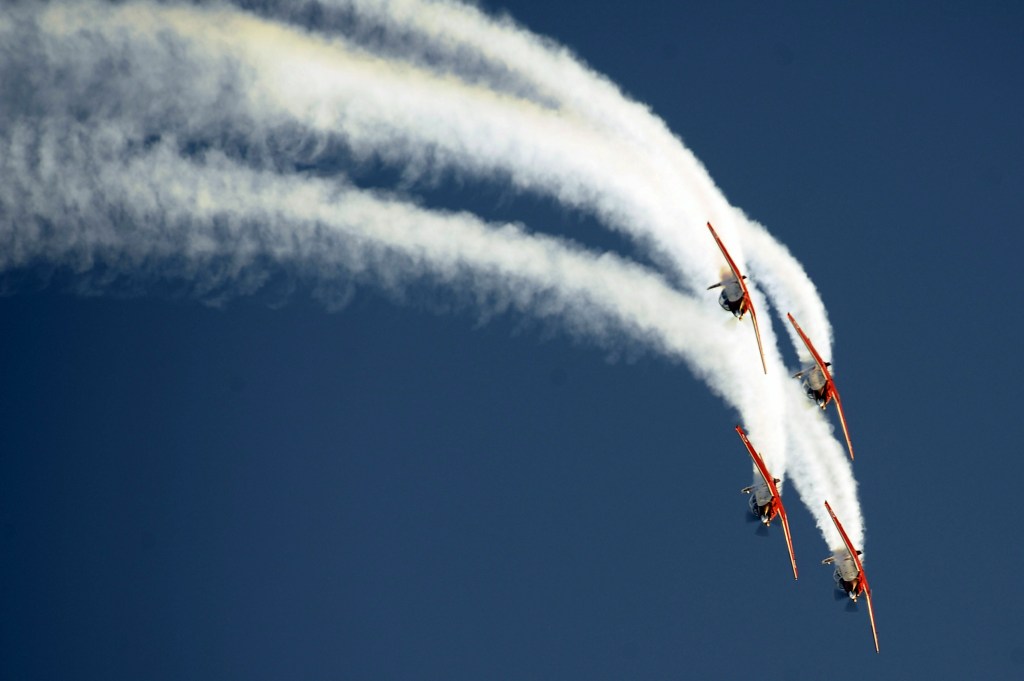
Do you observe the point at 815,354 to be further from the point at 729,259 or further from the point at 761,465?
the point at 729,259

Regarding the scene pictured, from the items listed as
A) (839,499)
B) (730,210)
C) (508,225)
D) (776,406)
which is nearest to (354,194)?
(508,225)

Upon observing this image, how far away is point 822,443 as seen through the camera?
5128 cm

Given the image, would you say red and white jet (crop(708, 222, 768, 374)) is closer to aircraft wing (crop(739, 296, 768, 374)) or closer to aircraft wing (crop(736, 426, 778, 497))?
aircraft wing (crop(739, 296, 768, 374))

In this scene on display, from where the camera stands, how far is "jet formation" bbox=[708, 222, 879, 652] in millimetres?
47094

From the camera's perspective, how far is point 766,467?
→ 4966 cm

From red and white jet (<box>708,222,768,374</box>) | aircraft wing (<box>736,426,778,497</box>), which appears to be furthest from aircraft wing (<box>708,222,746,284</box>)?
aircraft wing (<box>736,426,778,497</box>)

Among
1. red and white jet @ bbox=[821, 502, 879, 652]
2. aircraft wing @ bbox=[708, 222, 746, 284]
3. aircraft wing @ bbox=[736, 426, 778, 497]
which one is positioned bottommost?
red and white jet @ bbox=[821, 502, 879, 652]

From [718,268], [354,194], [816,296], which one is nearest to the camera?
[354,194]

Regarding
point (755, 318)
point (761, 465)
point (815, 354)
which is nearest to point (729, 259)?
point (755, 318)

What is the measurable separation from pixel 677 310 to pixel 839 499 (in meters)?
8.30

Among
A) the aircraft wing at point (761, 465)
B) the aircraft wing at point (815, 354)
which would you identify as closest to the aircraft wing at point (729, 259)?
the aircraft wing at point (815, 354)

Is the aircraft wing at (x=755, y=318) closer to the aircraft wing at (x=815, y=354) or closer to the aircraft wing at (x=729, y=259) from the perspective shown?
the aircraft wing at (x=729, y=259)

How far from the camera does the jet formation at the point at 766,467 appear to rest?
155ft

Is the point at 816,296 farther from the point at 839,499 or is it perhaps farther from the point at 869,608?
the point at 869,608
